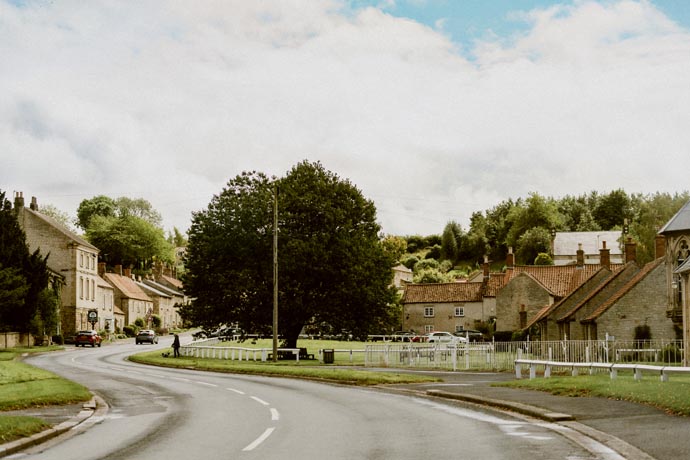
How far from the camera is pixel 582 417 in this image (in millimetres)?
17094

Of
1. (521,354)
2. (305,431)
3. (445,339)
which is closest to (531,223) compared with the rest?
(445,339)

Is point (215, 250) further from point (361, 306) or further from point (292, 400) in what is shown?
point (292, 400)

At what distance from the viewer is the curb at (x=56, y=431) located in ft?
43.5

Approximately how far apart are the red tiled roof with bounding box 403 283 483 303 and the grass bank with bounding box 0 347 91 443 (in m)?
68.8

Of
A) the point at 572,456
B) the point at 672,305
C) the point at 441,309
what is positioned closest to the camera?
the point at 572,456

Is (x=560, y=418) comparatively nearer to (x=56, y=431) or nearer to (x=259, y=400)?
(x=259, y=400)

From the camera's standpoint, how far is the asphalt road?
12.6m

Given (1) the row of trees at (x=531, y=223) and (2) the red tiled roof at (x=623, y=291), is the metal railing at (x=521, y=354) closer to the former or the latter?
(2) the red tiled roof at (x=623, y=291)

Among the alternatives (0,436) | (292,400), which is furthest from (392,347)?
(0,436)

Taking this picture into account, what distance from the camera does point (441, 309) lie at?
99750 millimetres

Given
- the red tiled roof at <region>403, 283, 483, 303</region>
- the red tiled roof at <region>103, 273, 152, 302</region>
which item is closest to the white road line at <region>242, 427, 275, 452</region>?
the red tiled roof at <region>403, 283, 483, 303</region>

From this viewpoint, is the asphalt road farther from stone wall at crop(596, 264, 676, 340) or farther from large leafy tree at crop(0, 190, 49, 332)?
large leafy tree at crop(0, 190, 49, 332)

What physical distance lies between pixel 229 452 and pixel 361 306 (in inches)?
1747

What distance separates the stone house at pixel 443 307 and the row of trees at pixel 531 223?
41206mm
